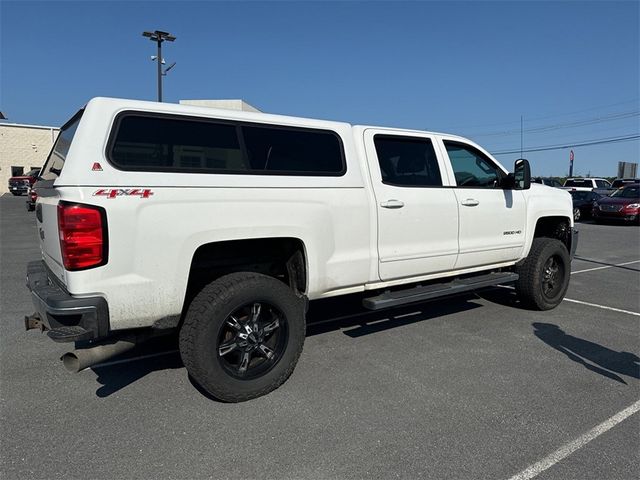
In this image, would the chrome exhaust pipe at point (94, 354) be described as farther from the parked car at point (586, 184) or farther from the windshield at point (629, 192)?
the parked car at point (586, 184)

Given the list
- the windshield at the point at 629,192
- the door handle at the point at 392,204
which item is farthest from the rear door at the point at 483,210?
the windshield at the point at 629,192

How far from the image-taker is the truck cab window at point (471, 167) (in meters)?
5.02

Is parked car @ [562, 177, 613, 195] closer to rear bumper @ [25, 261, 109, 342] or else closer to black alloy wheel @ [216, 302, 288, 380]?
black alloy wheel @ [216, 302, 288, 380]

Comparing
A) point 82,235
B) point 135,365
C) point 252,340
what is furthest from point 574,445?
point 135,365

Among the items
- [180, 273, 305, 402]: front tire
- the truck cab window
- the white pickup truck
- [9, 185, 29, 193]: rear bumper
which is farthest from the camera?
[9, 185, 29, 193]: rear bumper

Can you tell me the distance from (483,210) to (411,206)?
1.16 metres

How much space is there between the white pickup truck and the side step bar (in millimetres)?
23

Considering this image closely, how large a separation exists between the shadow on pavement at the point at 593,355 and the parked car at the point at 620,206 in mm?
17660

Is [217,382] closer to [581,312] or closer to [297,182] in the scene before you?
[297,182]

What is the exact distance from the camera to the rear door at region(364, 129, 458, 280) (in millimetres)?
4195

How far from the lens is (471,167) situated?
5.19 m

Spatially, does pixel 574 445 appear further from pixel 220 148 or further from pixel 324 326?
pixel 220 148

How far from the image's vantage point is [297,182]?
3652 mm

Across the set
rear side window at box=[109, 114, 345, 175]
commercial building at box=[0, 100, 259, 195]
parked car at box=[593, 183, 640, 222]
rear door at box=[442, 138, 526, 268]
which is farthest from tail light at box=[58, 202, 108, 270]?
commercial building at box=[0, 100, 259, 195]
